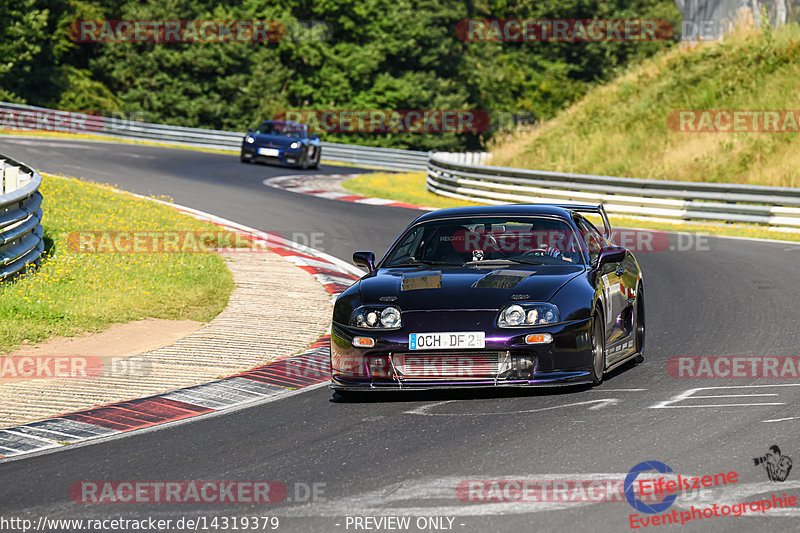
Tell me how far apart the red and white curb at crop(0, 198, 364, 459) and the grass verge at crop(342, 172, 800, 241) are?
12466 mm

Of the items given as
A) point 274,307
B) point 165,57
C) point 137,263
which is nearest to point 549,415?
point 274,307

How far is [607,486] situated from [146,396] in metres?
4.15

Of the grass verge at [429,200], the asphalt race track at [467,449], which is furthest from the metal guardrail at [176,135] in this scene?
the asphalt race track at [467,449]

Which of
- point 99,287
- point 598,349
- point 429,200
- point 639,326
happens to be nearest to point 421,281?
point 598,349

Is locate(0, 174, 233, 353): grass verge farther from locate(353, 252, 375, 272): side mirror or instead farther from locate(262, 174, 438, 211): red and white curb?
locate(262, 174, 438, 211): red and white curb

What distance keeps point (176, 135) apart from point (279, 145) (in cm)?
1216

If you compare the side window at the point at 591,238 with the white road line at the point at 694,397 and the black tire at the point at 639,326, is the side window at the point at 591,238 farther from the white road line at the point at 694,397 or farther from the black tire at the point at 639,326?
the white road line at the point at 694,397

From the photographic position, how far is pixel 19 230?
1280 centimetres

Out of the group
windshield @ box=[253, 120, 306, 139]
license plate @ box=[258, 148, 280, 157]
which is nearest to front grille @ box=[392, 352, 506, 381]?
license plate @ box=[258, 148, 280, 157]

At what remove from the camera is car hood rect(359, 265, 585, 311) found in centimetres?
789

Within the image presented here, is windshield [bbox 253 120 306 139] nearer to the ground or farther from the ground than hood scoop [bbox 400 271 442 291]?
nearer to the ground

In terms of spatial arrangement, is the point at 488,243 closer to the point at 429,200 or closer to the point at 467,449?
the point at 467,449

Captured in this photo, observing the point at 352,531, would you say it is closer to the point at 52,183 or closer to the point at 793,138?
the point at 52,183

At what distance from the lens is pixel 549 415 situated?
736cm
